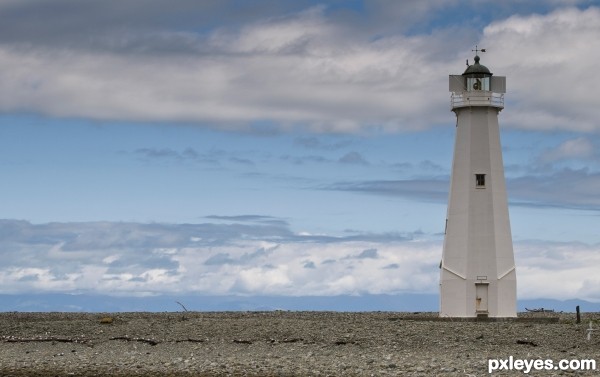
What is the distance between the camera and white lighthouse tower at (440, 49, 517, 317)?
4259 cm

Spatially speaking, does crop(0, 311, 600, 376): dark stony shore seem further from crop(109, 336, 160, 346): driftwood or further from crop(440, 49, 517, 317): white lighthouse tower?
crop(440, 49, 517, 317): white lighthouse tower

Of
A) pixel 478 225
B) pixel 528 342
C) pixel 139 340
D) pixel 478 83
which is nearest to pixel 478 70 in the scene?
pixel 478 83

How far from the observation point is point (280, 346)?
3306 centimetres

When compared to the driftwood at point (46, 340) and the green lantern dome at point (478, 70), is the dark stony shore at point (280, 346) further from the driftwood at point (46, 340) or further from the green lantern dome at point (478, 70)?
the green lantern dome at point (478, 70)

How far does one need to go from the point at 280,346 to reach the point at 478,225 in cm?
1236

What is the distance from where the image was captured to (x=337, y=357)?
30109 mm

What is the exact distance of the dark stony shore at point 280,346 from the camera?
91.4 feet

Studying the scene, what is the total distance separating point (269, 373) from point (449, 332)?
1038 cm

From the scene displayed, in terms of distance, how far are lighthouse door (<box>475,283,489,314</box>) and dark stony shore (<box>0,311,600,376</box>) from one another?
1946 millimetres

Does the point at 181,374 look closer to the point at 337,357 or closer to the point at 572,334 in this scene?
the point at 337,357

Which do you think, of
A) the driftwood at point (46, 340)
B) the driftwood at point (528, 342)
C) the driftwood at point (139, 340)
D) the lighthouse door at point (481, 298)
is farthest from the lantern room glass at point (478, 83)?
the driftwood at point (46, 340)

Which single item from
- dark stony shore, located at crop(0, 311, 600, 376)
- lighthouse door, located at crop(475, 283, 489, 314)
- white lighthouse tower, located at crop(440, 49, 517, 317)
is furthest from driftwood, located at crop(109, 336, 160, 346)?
lighthouse door, located at crop(475, 283, 489, 314)

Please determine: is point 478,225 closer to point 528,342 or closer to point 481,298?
point 481,298

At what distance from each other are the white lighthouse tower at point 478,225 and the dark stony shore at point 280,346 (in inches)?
74.4
